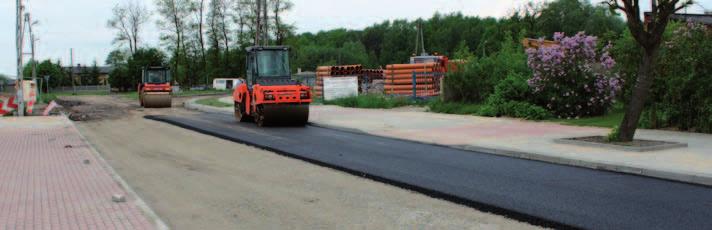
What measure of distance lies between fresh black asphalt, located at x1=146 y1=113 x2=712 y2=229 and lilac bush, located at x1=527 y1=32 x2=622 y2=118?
6273 mm

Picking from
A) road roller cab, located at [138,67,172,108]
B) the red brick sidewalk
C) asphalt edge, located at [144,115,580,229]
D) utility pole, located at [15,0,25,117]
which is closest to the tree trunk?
asphalt edge, located at [144,115,580,229]

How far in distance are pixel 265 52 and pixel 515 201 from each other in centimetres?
1306

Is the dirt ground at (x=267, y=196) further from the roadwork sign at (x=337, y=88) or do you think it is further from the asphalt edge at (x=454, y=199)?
the roadwork sign at (x=337, y=88)

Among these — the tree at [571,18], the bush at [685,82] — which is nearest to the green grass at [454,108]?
the bush at [685,82]

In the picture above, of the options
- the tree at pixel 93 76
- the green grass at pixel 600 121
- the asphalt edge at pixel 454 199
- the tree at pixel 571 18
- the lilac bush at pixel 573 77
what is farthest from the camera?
the tree at pixel 93 76

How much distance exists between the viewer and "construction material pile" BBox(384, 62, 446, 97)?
1108 inches

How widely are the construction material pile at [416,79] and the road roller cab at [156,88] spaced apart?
1125 cm

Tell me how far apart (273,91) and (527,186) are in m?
11.0

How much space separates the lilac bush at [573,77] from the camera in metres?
17.8

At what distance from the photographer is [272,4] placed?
217ft

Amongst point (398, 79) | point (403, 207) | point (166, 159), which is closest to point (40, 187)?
point (166, 159)

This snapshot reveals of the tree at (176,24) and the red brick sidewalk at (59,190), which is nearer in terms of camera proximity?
the red brick sidewalk at (59,190)

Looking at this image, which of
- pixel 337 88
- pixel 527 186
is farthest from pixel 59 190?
pixel 337 88

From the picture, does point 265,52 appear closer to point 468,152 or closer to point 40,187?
point 468,152
